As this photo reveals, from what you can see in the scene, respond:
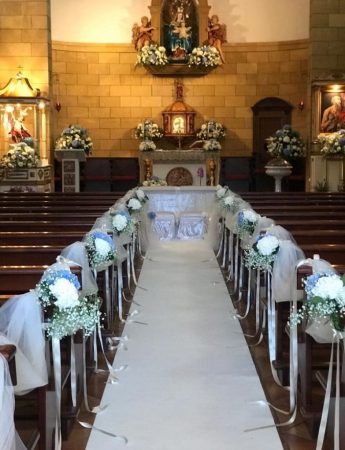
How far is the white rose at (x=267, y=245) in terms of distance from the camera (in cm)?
456

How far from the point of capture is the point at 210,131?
17.3 metres

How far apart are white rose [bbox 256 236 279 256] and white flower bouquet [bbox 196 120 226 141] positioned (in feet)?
42.3

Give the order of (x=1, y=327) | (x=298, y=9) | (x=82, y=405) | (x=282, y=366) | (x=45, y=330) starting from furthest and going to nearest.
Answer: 1. (x=298, y=9)
2. (x=282, y=366)
3. (x=82, y=405)
4. (x=45, y=330)
5. (x=1, y=327)

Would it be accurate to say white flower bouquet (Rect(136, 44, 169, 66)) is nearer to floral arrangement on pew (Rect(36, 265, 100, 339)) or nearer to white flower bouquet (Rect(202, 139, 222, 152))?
white flower bouquet (Rect(202, 139, 222, 152))

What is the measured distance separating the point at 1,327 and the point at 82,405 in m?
1.27

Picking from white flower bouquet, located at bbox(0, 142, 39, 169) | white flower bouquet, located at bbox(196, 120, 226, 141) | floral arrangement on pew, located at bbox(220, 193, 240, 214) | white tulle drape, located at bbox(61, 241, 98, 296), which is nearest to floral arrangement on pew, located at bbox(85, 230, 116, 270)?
white tulle drape, located at bbox(61, 241, 98, 296)

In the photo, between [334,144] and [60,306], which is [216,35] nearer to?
[334,144]

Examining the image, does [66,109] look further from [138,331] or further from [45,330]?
[45,330]

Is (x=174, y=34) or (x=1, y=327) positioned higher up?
(x=174, y=34)

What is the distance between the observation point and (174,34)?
17562 mm

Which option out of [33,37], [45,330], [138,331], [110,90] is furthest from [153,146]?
[45,330]

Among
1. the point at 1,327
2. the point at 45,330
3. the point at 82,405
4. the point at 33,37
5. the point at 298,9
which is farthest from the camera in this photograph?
the point at 298,9

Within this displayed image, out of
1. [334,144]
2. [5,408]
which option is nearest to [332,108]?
[334,144]

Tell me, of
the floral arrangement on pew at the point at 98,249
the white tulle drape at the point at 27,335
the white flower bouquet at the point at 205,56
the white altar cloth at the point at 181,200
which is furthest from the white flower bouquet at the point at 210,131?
the white tulle drape at the point at 27,335
